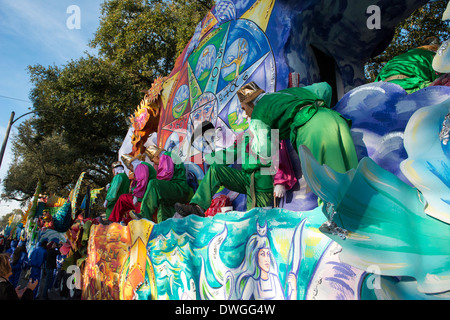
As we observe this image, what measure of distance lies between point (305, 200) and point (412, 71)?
157 centimetres

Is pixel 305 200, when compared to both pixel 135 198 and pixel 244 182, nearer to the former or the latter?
pixel 244 182

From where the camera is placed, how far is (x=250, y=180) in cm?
366

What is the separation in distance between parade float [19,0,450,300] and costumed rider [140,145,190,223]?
25.7 inches


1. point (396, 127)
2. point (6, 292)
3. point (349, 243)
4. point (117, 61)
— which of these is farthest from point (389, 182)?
point (117, 61)

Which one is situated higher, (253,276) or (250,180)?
(250,180)

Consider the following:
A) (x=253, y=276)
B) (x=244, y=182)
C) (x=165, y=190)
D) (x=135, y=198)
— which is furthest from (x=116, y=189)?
(x=253, y=276)

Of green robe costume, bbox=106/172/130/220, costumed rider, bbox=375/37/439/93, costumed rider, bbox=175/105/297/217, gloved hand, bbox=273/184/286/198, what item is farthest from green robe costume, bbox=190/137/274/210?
green robe costume, bbox=106/172/130/220

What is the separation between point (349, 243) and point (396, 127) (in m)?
1.21

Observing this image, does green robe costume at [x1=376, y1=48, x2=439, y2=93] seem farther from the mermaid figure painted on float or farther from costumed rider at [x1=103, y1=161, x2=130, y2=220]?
costumed rider at [x1=103, y1=161, x2=130, y2=220]

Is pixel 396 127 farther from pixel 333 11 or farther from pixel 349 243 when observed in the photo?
pixel 333 11

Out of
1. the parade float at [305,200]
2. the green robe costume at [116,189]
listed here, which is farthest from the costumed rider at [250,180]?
the green robe costume at [116,189]

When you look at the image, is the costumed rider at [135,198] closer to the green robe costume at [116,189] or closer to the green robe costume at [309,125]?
the green robe costume at [116,189]

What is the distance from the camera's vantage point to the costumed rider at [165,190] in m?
5.00

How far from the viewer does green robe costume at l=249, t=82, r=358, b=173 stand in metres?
2.18
